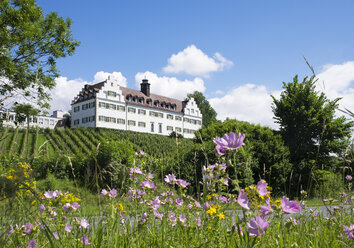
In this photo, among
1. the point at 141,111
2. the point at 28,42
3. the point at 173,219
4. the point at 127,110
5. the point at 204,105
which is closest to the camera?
the point at 173,219

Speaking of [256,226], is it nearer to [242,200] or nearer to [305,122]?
[242,200]

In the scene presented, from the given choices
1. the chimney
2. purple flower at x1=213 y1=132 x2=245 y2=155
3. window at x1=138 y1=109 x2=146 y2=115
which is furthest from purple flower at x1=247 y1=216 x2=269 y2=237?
the chimney

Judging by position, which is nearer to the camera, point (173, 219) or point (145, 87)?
point (173, 219)

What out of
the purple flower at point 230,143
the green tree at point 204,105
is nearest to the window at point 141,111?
the green tree at point 204,105

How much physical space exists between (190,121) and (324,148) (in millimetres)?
47506

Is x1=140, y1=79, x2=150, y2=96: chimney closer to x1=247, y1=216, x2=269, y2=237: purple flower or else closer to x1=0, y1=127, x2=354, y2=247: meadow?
x1=0, y1=127, x2=354, y2=247: meadow

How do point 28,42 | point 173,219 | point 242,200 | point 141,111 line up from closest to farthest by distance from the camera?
point 242,200, point 173,219, point 28,42, point 141,111

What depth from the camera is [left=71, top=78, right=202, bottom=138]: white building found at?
51.9 metres

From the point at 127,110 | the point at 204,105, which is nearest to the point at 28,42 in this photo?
the point at 127,110

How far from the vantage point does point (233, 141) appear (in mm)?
1318

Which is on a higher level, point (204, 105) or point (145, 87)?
point (145, 87)

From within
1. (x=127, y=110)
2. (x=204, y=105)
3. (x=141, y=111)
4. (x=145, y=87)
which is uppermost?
(x=145, y=87)

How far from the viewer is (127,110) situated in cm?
5538

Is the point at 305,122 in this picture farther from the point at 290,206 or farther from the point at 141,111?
the point at 141,111
